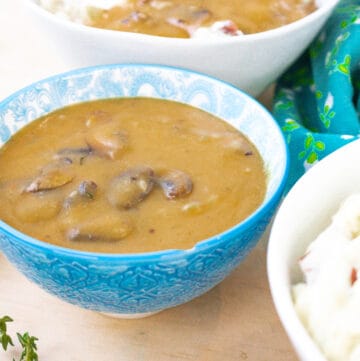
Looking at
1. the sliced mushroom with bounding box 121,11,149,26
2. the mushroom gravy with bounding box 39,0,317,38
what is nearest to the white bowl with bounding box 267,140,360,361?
the mushroom gravy with bounding box 39,0,317,38

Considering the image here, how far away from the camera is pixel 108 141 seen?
1.46 meters

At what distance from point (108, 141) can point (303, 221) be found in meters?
0.48

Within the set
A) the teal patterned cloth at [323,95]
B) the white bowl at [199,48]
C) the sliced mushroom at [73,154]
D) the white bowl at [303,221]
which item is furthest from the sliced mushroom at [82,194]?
the teal patterned cloth at [323,95]

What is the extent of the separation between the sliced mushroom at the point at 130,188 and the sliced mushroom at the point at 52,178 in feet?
0.33

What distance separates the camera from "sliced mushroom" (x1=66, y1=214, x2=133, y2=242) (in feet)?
4.11

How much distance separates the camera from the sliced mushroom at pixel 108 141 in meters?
1.45

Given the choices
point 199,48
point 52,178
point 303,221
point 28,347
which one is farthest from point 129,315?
point 199,48

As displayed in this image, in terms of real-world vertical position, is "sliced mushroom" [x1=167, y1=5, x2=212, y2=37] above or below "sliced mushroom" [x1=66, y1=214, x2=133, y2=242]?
above

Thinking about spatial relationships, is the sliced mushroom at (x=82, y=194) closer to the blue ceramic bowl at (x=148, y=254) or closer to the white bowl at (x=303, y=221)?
the blue ceramic bowl at (x=148, y=254)

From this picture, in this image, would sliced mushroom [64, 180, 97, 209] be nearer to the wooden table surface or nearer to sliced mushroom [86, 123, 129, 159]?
sliced mushroom [86, 123, 129, 159]

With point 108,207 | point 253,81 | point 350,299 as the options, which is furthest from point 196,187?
point 253,81

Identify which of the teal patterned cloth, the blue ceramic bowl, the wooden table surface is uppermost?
the blue ceramic bowl

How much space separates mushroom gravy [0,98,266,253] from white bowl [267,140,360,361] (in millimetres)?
136

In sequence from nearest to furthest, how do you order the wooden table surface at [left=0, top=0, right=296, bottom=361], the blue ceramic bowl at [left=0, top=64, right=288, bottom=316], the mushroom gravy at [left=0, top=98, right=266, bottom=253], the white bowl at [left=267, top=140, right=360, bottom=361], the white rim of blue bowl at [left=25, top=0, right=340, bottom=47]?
the white bowl at [left=267, top=140, right=360, bottom=361] → the blue ceramic bowl at [left=0, top=64, right=288, bottom=316] → the mushroom gravy at [left=0, top=98, right=266, bottom=253] → the wooden table surface at [left=0, top=0, right=296, bottom=361] → the white rim of blue bowl at [left=25, top=0, right=340, bottom=47]
